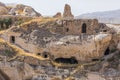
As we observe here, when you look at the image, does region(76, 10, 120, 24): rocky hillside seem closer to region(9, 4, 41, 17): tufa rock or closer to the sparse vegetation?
region(9, 4, 41, 17): tufa rock

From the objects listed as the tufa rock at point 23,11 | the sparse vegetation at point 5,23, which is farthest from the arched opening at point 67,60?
the tufa rock at point 23,11

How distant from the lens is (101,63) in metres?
41.9

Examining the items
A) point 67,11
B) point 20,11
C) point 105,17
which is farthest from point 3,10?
point 105,17

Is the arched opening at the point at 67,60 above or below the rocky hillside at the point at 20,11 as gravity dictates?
below

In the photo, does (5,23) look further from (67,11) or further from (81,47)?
(81,47)

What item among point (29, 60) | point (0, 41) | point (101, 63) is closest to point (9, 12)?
point (0, 41)

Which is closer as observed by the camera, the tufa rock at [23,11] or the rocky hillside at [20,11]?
the tufa rock at [23,11]

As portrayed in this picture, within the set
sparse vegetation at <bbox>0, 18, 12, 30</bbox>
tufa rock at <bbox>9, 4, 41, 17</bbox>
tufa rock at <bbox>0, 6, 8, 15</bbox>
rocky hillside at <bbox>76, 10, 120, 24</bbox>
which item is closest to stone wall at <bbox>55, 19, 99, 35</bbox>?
sparse vegetation at <bbox>0, 18, 12, 30</bbox>

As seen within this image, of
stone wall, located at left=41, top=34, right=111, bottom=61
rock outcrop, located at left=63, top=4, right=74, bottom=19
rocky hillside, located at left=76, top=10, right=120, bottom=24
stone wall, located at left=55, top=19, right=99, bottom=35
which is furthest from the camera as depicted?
rocky hillside, located at left=76, top=10, right=120, bottom=24

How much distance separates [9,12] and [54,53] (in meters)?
14.1

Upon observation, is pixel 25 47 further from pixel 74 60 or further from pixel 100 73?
pixel 100 73

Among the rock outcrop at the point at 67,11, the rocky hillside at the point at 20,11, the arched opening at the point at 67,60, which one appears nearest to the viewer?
the arched opening at the point at 67,60

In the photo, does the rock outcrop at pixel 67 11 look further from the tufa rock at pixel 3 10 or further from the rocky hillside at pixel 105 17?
the rocky hillside at pixel 105 17

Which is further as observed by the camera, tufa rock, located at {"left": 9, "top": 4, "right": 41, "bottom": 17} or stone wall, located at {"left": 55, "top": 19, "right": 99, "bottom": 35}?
tufa rock, located at {"left": 9, "top": 4, "right": 41, "bottom": 17}
